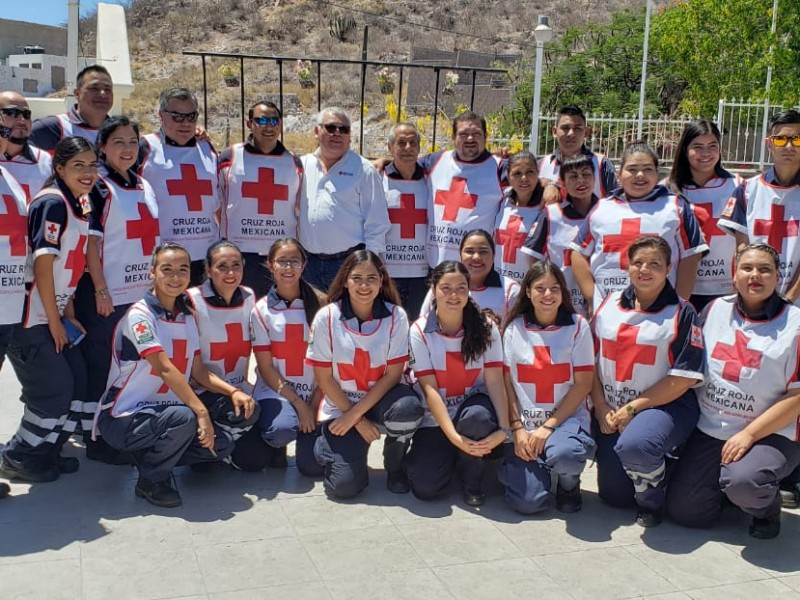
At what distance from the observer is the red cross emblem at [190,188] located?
4414 mm

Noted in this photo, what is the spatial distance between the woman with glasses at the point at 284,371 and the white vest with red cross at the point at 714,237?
187 centimetres

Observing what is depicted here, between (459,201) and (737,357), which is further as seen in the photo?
(459,201)

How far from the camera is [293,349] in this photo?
13.5 ft

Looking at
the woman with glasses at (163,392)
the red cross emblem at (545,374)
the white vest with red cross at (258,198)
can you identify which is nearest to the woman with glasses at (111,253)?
the woman with glasses at (163,392)

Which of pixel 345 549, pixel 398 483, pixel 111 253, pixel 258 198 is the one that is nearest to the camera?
pixel 345 549

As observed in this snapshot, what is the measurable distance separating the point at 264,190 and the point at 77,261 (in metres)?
1.12

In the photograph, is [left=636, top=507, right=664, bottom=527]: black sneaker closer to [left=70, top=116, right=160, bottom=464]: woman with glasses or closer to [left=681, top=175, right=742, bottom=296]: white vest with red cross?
[left=681, top=175, right=742, bottom=296]: white vest with red cross

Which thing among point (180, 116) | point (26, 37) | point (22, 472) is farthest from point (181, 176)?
point (26, 37)

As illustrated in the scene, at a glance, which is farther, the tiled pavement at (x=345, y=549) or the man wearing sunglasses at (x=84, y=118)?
the man wearing sunglasses at (x=84, y=118)

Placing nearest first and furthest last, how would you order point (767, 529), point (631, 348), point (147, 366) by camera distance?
point (767, 529) < point (631, 348) < point (147, 366)

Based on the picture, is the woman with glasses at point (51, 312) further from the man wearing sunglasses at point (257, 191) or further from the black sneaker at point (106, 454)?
the man wearing sunglasses at point (257, 191)

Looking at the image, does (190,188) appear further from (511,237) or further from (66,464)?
(511,237)

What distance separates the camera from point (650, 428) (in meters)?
3.53

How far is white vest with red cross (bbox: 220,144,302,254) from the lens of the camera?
182 inches
